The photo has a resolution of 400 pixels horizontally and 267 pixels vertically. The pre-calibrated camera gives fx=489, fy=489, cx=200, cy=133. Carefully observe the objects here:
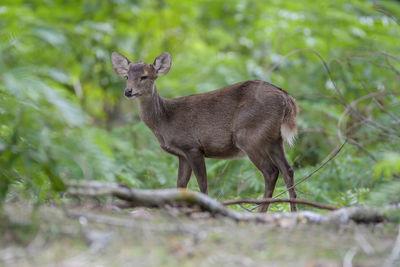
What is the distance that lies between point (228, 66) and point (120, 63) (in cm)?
402

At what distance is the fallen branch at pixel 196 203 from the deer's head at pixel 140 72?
124 inches

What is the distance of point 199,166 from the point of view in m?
6.21

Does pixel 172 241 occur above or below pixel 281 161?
above

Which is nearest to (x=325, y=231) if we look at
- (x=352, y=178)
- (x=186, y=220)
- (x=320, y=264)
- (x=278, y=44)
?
(x=320, y=264)

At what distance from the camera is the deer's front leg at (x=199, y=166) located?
6099 mm

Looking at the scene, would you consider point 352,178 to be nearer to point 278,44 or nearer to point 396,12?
point 278,44

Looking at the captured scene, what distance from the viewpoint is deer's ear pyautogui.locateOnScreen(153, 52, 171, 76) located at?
6746mm

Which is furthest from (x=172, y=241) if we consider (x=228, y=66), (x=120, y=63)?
(x=228, y=66)

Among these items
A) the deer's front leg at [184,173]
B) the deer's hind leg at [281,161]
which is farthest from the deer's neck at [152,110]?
the deer's hind leg at [281,161]

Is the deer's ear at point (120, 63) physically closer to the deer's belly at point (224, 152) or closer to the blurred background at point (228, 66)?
the blurred background at point (228, 66)

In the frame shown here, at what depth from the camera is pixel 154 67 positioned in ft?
22.2

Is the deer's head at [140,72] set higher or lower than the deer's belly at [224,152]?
higher

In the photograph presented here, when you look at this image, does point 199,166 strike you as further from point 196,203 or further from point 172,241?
point 172,241

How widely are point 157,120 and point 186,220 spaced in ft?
11.3
